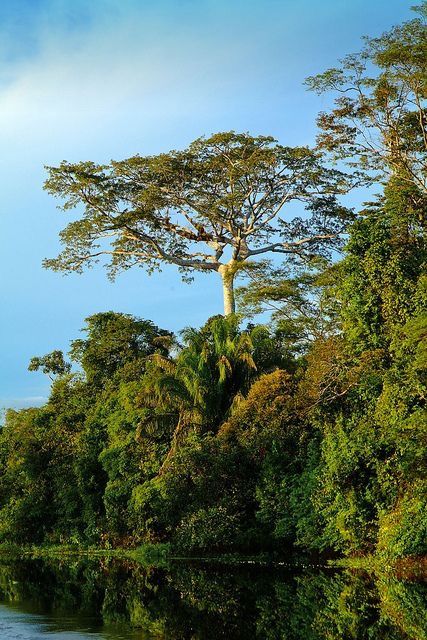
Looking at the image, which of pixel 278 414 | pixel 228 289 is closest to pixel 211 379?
pixel 278 414

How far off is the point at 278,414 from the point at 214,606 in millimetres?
7610

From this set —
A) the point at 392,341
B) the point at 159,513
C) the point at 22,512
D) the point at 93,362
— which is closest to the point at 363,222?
the point at 392,341

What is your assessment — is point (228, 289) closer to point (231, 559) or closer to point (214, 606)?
point (231, 559)

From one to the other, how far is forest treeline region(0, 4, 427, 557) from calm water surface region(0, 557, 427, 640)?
1.75 meters

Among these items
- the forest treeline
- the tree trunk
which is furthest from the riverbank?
the tree trunk

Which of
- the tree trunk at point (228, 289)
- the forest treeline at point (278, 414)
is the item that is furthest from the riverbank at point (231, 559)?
the tree trunk at point (228, 289)

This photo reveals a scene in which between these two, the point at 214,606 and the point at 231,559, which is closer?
the point at 214,606

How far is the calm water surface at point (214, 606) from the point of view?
10656 millimetres

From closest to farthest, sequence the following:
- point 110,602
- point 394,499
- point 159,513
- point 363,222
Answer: point 110,602 → point 394,499 → point 363,222 → point 159,513

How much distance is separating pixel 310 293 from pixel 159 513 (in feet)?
32.5

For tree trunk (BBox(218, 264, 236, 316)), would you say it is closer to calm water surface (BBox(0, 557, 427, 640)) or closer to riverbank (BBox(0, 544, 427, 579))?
riverbank (BBox(0, 544, 427, 579))

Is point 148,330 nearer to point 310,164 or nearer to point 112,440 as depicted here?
point 112,440

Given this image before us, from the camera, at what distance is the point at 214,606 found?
1320cm

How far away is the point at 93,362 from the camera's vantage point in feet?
96.1
